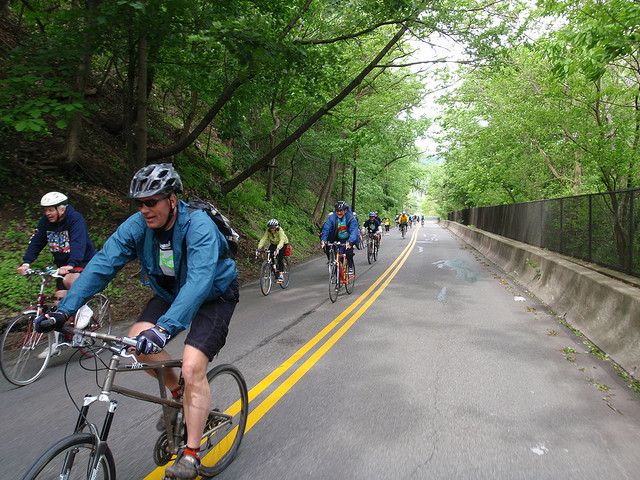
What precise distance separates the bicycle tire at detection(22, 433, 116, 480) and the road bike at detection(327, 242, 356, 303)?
6.83 m

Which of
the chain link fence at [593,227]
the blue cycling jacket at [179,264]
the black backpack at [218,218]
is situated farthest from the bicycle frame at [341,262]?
the blue cycling jacket at [179,264]

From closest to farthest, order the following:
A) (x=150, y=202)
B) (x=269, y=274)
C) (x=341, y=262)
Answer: (x=150, y=202) < (x=341, y=262) < (x=269, y=274)

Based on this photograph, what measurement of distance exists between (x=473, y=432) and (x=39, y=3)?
1567 centimetres

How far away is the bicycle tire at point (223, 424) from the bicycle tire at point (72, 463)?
720mm

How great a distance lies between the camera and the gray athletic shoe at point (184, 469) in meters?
2.42

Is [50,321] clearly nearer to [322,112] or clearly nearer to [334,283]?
[334,283]

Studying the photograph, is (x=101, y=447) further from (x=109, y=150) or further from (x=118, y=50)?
(x=109, y=150)

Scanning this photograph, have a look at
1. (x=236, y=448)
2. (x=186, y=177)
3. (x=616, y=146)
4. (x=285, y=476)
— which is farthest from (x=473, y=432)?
(x=186, y=177)

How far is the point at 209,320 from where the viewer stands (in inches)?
108

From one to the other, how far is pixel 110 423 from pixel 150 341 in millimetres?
431

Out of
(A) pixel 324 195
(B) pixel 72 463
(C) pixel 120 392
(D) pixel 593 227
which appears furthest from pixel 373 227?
(B) pixel 72 463

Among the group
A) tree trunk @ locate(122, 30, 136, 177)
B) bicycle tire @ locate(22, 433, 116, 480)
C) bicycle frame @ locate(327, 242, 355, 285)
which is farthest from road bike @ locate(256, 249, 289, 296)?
bicycle tire @ locate(22, 433, 116, 480)

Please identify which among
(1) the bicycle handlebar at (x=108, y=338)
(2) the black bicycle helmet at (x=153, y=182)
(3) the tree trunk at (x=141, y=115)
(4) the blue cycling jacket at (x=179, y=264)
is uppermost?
(3) the tree trunk at (x=141, y=115)

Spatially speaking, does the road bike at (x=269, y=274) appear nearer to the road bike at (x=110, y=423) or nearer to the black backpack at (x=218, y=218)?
the road bike at (x=110, y=423)
